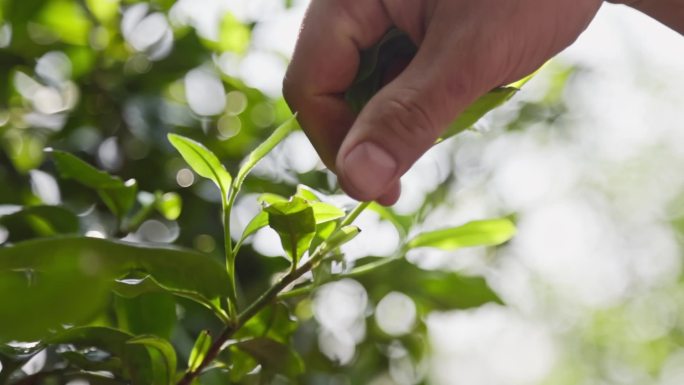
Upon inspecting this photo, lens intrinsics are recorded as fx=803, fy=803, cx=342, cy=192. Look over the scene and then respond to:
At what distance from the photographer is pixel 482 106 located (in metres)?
0.55

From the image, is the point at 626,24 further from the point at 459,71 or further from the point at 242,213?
the point at 459,71

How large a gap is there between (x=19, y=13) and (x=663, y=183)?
3691mm

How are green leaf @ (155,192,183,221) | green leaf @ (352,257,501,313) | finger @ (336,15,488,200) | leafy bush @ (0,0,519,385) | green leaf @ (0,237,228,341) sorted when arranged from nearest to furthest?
green leaf @ (0,237,228,341) → leafy bush @ (0,0,519,385) → finger @ (336,15,488,200) → green leaf @ (155,192,183,221) → green leaf @ (352,257,501,313)

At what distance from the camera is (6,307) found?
28 cm

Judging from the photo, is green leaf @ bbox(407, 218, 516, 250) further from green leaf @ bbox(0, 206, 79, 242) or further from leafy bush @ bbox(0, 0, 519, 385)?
green leaf @ bbox(0, 206, 79, 242)

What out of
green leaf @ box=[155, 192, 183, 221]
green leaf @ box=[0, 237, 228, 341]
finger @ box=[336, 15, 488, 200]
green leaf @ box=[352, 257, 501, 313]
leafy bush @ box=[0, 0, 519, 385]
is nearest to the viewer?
green leaf @ box=[0, 237, 228, 341]

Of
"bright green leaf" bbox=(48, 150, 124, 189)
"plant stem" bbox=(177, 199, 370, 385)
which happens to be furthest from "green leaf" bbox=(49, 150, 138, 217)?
"plant stem" bbox=(177, 199, 370, 385)

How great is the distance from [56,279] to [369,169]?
27 centimetres

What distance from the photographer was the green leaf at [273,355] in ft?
1.83

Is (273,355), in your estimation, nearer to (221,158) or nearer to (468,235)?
(468,235)

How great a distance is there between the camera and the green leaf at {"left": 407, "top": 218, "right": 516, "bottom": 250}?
2.03 ft

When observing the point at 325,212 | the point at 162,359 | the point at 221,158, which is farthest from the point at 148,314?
the point at 221,158

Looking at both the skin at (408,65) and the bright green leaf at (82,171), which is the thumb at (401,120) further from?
the bright green leaf at (82,171)

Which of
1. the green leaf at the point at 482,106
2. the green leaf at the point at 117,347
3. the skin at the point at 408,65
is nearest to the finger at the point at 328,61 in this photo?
the skin at the point at 408,65
